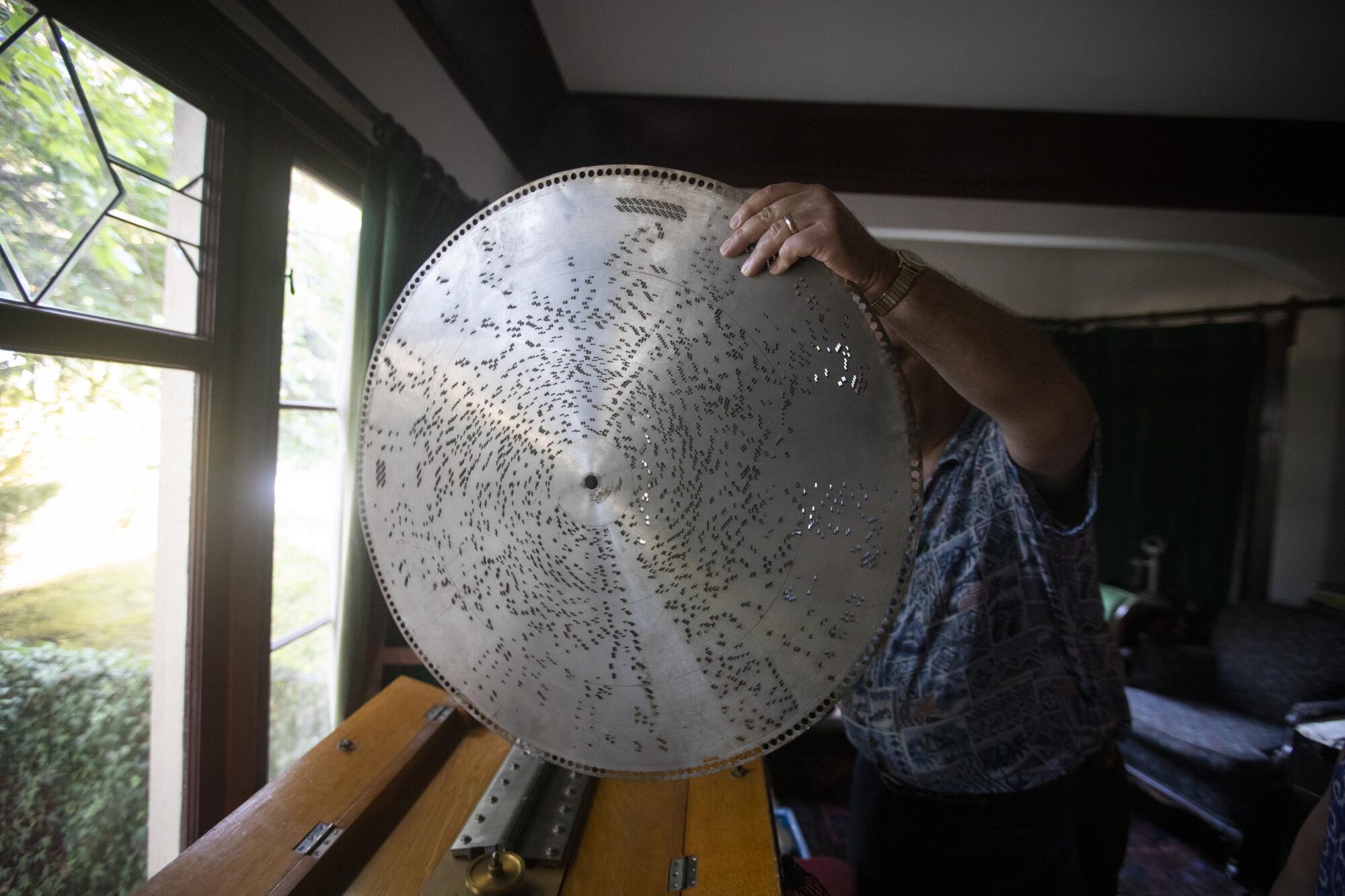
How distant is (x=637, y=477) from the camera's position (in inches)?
24.1

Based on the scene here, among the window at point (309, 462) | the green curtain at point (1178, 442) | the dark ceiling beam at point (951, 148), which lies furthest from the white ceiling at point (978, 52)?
the green curtain at point (1178, 442)

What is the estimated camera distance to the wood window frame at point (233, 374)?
1.18 m

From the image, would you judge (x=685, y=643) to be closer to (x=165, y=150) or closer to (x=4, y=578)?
(x=4, y=578)

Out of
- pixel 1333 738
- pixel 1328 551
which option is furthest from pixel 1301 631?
pixel 1328 551

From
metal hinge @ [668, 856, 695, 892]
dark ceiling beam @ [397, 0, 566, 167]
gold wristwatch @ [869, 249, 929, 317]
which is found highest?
dark ceiling beam @ [397, 0, 566, 167]

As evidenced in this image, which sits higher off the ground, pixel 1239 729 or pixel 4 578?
pixel 4 578

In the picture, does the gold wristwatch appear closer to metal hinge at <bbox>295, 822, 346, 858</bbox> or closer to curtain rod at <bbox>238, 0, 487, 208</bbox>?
metal hinge at <bbox>295, 822, 346, 858</bbox>

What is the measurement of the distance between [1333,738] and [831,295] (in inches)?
92.5

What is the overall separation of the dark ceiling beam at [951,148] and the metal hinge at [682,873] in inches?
97.5

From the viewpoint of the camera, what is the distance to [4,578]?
0.96 meters

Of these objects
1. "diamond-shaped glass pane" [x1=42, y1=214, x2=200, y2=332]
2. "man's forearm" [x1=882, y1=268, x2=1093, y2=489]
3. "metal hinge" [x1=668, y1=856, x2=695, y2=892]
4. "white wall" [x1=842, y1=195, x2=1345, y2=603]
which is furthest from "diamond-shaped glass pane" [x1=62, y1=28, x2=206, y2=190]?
"white wall" [x1=842, y1=195, x2=1345, y2=603]

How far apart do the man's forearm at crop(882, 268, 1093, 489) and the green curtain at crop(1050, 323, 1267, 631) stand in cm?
367

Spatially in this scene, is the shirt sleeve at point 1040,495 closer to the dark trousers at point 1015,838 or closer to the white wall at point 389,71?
the dark trousers at point 1015,838

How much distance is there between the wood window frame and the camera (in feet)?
3.87
